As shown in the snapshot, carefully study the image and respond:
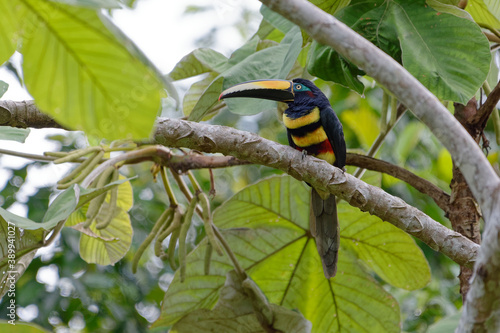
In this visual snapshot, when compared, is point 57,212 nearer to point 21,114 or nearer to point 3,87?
point 21,114

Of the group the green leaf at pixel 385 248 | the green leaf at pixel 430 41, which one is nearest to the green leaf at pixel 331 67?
the green leaf at pixel 430 41

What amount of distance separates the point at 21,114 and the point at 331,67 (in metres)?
1.01

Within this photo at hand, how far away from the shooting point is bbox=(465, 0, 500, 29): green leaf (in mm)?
2111

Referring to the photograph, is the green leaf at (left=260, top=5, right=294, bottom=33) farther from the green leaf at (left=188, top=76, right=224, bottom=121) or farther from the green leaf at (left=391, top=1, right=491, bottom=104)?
the green leaf at (left=391, top=1, right=491, bottom=104)

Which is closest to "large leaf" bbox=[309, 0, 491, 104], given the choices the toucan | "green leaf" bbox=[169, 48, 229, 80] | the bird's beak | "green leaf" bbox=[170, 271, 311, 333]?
the bird's beak

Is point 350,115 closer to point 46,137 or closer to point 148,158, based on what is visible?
point 148,158

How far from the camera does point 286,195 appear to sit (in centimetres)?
230

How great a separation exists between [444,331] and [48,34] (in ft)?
4.01

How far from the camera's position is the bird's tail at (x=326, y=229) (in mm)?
2150

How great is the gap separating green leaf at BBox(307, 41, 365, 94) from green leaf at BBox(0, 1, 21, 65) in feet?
3.88

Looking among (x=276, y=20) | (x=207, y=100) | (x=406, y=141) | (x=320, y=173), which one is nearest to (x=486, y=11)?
(x=276, y=20)

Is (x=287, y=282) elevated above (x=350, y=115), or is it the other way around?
(x=350, y=115)

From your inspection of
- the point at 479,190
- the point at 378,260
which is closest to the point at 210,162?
the point at 378,260

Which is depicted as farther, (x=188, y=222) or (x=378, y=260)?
(x=378, y=260)
